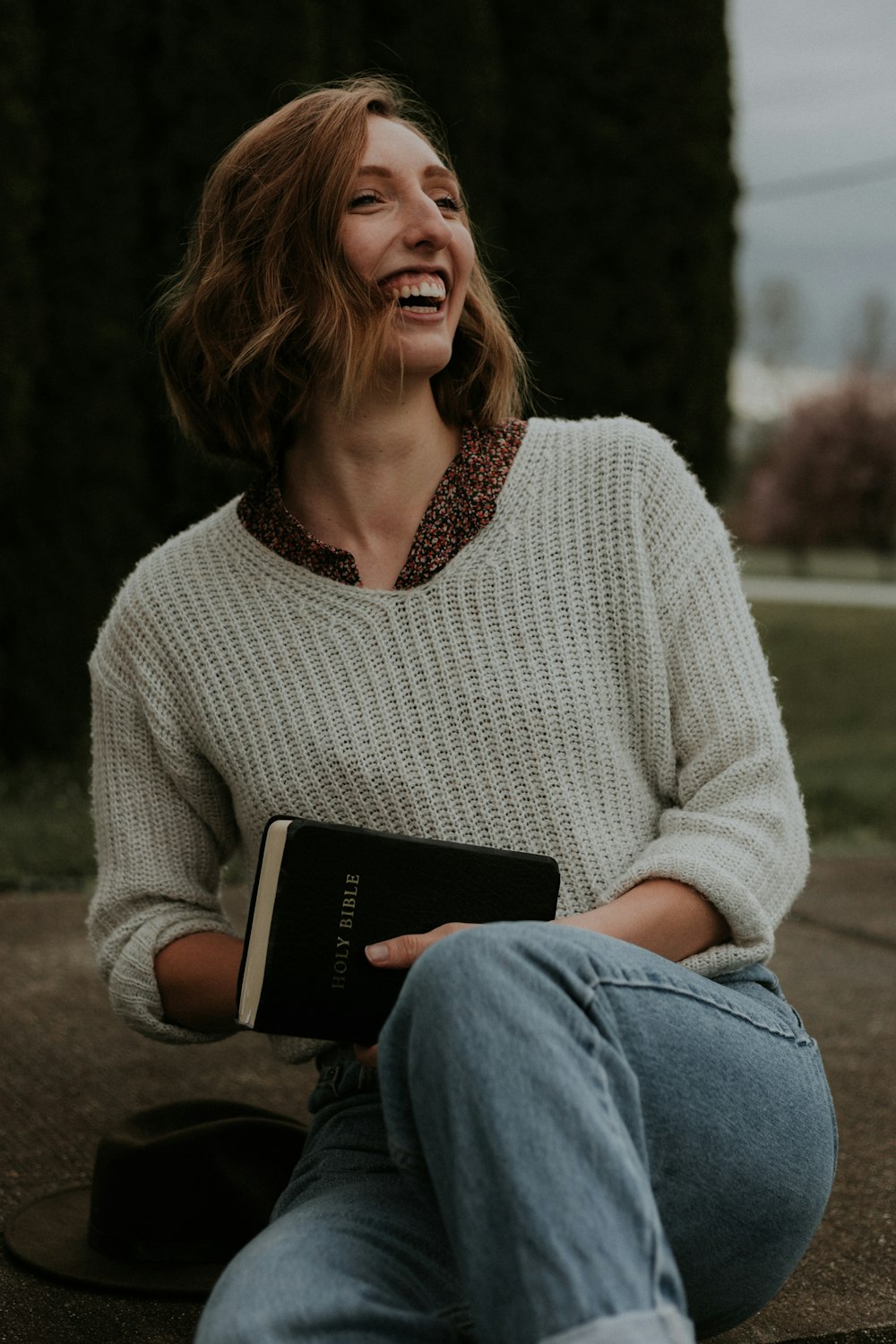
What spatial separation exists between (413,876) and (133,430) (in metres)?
4.99

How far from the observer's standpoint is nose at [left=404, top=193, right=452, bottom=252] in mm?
1918

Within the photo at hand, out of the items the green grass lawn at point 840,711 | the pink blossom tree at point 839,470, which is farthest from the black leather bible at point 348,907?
the pink blossom tree at point 839,470

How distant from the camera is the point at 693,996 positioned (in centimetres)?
147

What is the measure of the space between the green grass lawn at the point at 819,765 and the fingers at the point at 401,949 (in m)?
2.99

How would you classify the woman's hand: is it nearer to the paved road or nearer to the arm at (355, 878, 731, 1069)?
the arm at (355, 878, 731, 1069)

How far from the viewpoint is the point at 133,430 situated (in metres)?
6.24

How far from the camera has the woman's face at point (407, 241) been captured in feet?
6.28

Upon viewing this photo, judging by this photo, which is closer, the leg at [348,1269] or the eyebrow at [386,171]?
the leg at [348,1269]

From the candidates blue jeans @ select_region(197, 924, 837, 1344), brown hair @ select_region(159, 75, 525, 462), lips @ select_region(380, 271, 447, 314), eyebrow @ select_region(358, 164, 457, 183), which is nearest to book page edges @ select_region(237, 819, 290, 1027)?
blue jeans @ select_region(197, 924, 837, 1344)

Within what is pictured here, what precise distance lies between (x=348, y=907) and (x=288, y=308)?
2.64 feet

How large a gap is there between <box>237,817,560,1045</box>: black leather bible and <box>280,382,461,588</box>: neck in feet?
1.60

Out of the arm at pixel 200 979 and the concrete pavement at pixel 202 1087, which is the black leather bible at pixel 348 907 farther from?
the concrete pavement at pixel 202 1087

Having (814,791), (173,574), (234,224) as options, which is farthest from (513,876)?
(814,791)

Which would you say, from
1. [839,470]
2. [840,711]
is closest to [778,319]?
[839,470]
